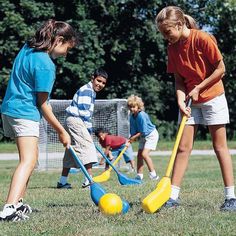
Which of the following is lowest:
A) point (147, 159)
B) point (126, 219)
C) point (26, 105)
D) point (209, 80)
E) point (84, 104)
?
point (147, 159)

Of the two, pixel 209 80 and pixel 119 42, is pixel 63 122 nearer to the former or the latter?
pixel 209 80

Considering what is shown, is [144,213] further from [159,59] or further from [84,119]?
[159,59]

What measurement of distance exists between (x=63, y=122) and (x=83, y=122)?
3903mm

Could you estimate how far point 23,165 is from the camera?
4.89 m

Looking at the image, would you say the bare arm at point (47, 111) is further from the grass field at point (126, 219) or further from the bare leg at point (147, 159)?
the bare leg at point (147, 159)

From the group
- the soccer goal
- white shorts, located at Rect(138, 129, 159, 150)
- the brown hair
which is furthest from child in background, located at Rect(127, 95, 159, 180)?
the brown hair

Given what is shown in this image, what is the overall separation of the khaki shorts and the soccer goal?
385 cm

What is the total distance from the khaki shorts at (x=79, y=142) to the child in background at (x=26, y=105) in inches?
137

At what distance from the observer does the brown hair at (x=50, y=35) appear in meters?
4.98

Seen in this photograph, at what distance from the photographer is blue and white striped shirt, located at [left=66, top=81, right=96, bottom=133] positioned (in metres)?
8.43

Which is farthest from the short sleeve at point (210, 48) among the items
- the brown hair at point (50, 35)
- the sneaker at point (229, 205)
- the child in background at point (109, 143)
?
the child in background at point (109, 143)

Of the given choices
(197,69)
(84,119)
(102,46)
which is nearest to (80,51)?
(102,46)

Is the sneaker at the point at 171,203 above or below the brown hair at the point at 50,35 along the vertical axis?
below

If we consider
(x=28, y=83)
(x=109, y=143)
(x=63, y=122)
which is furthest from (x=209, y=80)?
(x=63, y=122)
